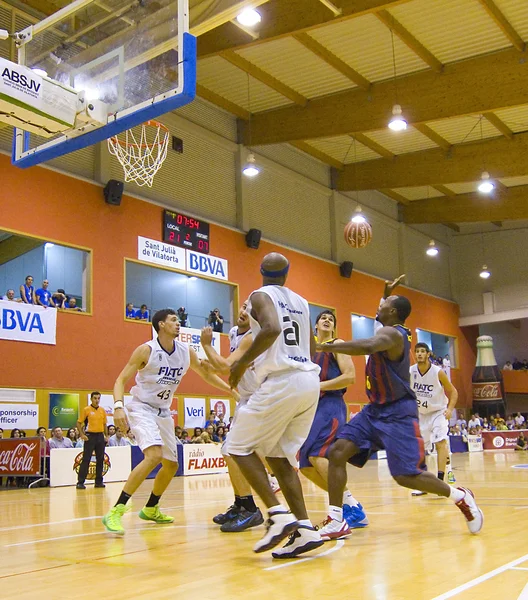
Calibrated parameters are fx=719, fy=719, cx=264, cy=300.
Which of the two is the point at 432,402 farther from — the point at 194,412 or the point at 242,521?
the point at 194,412

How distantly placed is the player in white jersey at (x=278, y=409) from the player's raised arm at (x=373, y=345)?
8.3 inches

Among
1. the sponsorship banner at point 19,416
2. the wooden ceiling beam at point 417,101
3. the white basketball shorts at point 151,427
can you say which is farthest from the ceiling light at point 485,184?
the white basketball shorts at point 151,427

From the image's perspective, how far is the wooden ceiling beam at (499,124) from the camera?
2184 cm

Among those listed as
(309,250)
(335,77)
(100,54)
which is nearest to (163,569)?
(100,54)

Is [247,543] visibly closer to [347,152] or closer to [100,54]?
[100,54]

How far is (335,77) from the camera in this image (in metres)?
20.0

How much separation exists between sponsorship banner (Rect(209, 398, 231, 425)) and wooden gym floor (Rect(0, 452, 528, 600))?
12545 millimetres

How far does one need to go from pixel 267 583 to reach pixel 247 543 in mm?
1692

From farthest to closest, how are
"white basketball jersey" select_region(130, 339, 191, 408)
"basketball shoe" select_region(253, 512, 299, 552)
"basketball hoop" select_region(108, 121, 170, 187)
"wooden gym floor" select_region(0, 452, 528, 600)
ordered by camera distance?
1. "basketball hoop" select_region(108, 121, 170, 187)
2. "white basketball jersey" select_region(130, 339, 191, 408)
3. "basketball shoe" select_region(253, 512, 299, 552)
4. "wooden gym floor" select_region(0, 452, 528, 600)

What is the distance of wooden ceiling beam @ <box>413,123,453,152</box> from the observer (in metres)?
22.8

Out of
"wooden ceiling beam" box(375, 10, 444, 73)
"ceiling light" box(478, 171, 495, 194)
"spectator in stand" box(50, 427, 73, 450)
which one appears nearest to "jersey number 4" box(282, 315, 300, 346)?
"spectator in stand" box(50, 427, 73, 450)

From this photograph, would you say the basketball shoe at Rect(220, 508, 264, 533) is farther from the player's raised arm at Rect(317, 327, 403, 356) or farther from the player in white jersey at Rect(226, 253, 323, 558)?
the player's raised arm at Rect(317, 327, 403, 356)

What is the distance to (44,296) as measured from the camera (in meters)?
16.7

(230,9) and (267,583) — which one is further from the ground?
(230,9)
